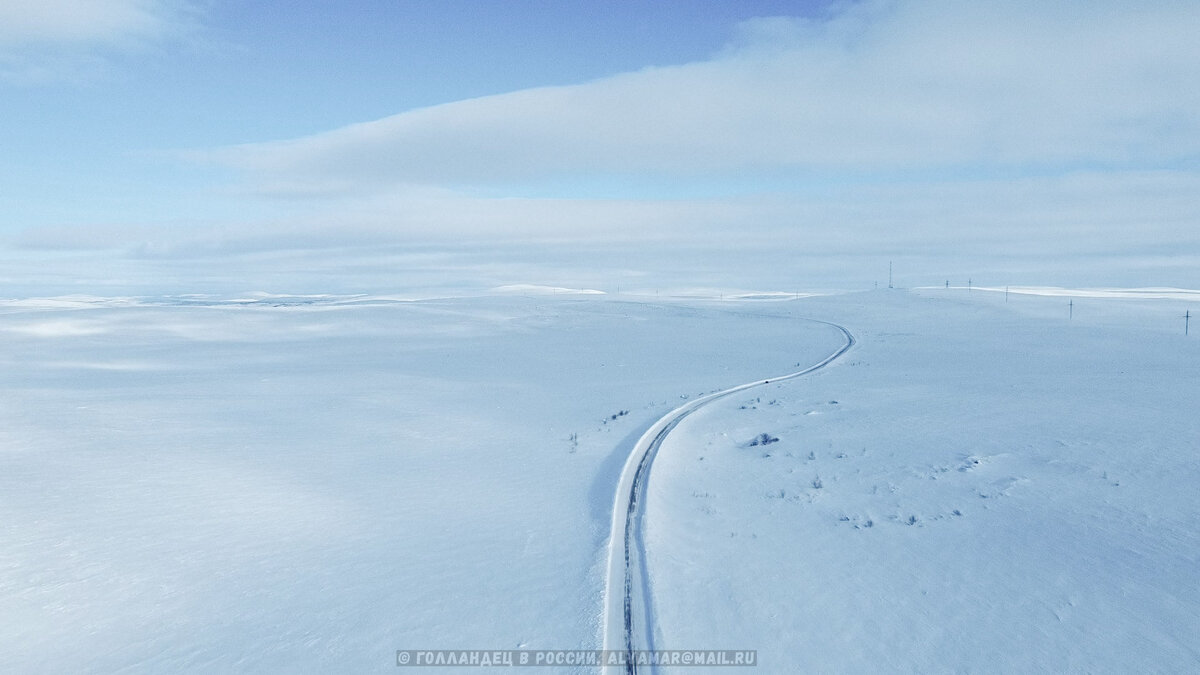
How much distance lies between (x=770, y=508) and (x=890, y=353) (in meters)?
31.2

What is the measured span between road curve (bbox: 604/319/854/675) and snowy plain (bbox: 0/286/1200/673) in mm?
251

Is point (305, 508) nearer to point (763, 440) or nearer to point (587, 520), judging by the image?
point (587, 520)

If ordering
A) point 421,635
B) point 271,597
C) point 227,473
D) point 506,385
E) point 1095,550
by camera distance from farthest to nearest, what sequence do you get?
point 506,385, point 227,473, point 1095,550, point 271,597, point 421,635

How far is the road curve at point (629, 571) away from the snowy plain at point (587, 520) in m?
0.25

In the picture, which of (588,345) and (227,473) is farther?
(588,345)

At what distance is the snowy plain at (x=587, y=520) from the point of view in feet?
29.7

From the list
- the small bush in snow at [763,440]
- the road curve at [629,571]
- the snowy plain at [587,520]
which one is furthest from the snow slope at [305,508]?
the small bush in snow at [763,440]

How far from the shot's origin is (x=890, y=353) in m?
41.6

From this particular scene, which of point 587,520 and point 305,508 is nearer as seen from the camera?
point 587,520

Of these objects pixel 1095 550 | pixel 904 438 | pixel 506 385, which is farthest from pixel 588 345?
pixel 1095 550

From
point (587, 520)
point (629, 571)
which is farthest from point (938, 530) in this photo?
point (587, 520)

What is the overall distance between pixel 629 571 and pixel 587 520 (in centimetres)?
261

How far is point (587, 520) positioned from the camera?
13.5m

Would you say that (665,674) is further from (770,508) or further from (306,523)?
(306,523)
